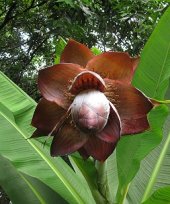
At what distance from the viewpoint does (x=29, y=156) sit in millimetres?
1162

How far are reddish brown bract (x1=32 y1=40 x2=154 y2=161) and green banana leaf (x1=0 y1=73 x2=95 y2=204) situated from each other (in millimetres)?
449

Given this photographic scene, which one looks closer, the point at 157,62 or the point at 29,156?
the point at 157,62

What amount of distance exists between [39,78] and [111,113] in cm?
12

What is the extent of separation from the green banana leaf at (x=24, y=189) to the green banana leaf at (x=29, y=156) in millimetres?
116

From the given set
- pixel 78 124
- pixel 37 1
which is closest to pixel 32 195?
pixel 78 124

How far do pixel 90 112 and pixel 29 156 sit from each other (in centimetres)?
66

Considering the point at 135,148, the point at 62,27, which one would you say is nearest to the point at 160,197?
the point at 135,148

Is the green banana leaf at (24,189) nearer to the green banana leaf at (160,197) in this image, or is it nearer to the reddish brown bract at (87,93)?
the green banana leaf at (160,197)

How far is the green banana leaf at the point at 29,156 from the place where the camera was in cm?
111

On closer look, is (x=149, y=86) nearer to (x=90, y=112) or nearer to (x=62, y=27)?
(x=90, y=112)

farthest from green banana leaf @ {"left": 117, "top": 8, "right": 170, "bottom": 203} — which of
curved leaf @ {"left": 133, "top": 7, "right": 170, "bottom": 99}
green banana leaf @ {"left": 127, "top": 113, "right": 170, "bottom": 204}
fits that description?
green banana leaf @ {"left": 127, "top": 113, "right": 170, "bottom": 204}

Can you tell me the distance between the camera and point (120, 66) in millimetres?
634

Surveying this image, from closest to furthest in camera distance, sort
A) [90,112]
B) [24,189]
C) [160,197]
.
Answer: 1. [90,112]
2. [160,197]
3. [24,189]

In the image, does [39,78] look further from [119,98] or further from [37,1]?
[37,1]
